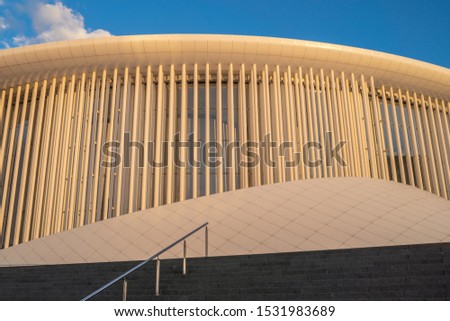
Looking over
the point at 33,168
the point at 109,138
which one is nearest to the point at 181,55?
the point at 109,138

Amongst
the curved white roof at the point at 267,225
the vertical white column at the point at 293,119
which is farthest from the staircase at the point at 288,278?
the vertical white column at the point at 293,119

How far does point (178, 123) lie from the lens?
65.6 ft

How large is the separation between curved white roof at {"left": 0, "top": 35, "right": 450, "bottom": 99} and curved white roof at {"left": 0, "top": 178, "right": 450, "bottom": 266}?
242 inches

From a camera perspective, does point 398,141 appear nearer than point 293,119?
No

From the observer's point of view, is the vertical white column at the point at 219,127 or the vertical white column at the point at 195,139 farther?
the vertical white column at the point at 219,127

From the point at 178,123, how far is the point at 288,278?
13.5 meters

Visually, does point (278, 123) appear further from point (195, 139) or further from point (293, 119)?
point (195, 139)

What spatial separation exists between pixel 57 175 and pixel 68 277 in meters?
10.9

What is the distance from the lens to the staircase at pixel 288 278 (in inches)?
260

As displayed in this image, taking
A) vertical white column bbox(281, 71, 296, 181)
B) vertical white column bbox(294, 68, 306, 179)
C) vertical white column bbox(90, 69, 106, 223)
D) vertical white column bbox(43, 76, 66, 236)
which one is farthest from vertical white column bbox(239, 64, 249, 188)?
vertical white column bbox(43, 76, 66, 236)

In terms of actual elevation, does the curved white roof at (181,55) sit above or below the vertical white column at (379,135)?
above

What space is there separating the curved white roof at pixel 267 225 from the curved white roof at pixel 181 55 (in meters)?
6.14

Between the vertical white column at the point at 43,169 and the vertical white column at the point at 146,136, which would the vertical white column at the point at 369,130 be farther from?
the vertical white column at the point at 43,169

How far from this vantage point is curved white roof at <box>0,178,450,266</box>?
1291 centimetres
